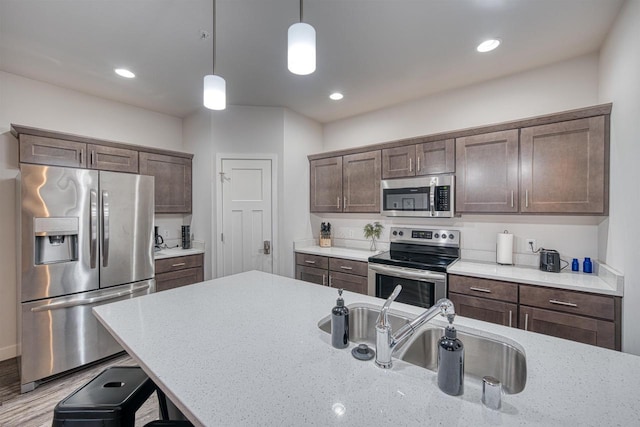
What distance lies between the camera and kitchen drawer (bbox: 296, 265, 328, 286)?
11.0ft

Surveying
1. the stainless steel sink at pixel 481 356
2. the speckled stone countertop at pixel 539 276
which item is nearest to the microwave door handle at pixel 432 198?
the speckled stone countertop at pixel 539 276

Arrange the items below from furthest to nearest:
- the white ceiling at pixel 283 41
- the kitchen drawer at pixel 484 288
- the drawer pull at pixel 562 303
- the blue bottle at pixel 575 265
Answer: the blue bottle at pixel 575 265 < the kitchen drawer at pixel 484 288 < the drawer pull at pixel 562 303 < the white ceiling at pixel 283 41

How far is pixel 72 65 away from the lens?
2.46 meters

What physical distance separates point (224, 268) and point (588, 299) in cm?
339

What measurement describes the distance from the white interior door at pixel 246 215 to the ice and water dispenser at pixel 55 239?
1.40 metres

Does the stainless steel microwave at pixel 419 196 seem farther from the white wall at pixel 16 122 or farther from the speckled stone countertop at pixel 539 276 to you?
the white wall at pixel 16 122

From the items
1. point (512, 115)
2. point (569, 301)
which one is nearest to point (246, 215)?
point (512, 115)

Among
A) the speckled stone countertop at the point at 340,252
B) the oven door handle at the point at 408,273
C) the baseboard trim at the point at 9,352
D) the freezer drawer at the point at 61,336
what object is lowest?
the baseboard trim at the point at 9,352

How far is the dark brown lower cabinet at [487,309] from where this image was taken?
2.14 metres

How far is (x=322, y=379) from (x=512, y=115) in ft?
9.58

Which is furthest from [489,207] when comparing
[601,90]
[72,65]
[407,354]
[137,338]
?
[72,65]

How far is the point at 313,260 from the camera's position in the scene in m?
3.43

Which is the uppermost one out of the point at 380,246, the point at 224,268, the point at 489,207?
the point at 489,207

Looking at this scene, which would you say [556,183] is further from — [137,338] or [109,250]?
[109,250]
